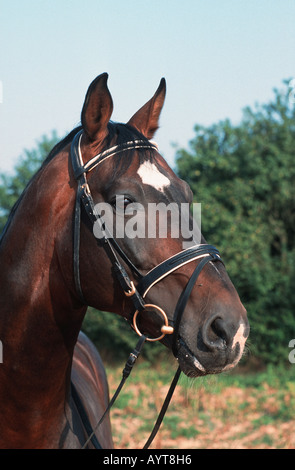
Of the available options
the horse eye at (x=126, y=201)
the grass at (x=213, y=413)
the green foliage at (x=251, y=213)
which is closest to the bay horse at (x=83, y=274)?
the horse eye at (x=126, y=201)

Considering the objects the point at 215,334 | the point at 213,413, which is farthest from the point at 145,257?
the point at 213,413

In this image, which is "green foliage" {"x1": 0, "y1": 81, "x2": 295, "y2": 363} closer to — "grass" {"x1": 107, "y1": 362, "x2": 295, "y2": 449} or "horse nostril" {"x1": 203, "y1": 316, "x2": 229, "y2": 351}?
"grass" {"x1": 107, "y1": 362, "x2": 295, "y2": 449}

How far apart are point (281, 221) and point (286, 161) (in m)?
1.41

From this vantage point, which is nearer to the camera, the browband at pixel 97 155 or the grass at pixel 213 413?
the browband at pixel 97 155

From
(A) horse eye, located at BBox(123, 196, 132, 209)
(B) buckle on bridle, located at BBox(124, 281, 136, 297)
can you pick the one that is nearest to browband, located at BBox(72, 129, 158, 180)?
(A) horse eye, located at BBox(123, 196, 132, 209)

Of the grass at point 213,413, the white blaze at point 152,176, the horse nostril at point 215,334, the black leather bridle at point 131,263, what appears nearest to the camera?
the horse nostril at point 215,334

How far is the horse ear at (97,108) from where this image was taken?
202 cm

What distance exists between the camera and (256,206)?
36.0ft

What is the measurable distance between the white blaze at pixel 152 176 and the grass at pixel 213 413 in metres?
3.38

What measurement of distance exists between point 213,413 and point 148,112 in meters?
5.79

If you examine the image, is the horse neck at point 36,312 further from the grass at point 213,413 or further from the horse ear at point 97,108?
the grass at point 213,413

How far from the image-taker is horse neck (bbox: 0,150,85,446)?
208 centimetres

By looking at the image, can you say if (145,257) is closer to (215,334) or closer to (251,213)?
(215,334)

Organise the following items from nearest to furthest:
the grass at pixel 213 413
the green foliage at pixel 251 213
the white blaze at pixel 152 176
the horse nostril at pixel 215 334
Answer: the horse nostril at pixel 215 334
the white blaze at pixel 152 176
the grass at pixel 213 413
the green foliage at pixel 251 213
